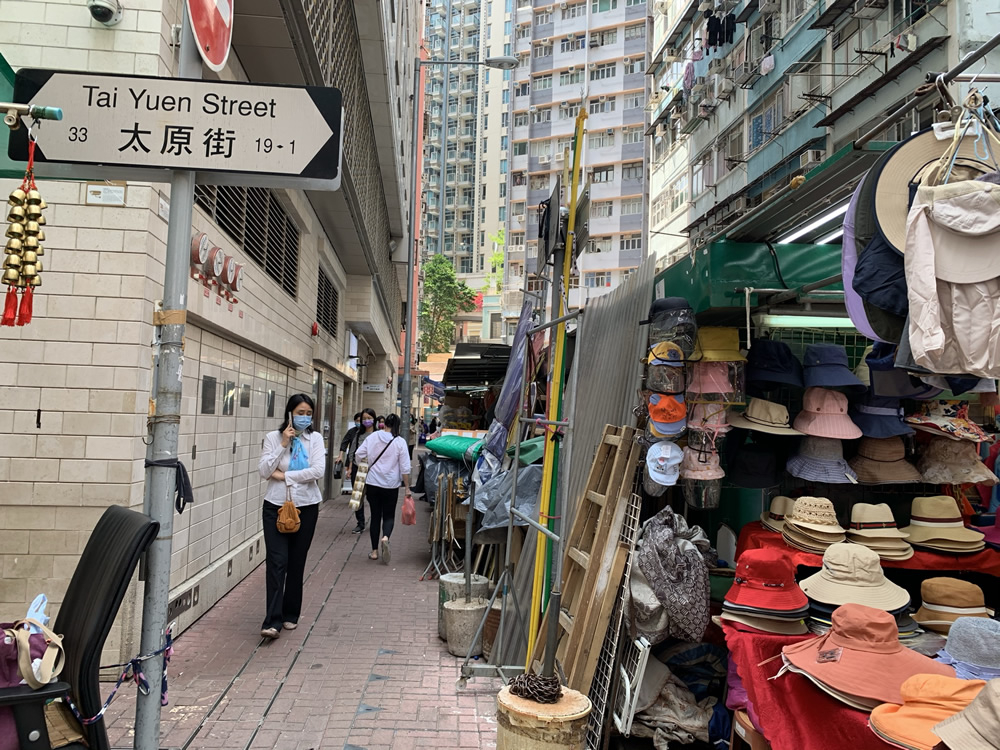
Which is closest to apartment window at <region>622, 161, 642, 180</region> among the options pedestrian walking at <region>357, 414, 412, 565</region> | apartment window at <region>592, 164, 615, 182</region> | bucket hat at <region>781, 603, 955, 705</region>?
apartment window at <region>592, 164, 615, 182</region>

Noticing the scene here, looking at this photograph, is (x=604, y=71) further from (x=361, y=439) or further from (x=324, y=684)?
(x=324, y=684)

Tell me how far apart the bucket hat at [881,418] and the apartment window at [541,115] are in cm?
4749

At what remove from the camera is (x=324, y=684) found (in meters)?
4.97

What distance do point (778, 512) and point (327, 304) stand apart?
12206 mm

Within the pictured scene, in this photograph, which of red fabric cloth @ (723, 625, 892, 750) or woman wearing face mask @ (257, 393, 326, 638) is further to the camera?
woman wearing face mask @ (257, 393, 326, 638)

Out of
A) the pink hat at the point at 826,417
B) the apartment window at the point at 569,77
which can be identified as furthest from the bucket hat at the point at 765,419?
the apartment window at the point at 569,77

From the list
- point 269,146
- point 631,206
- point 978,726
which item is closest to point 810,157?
point 269,146

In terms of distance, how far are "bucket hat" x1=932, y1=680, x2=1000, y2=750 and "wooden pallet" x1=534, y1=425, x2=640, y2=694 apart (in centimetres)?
209

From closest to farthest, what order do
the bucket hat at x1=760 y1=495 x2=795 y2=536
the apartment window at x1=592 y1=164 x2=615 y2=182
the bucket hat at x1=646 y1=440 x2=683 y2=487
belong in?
the bucket hat at x1=646 y1=440 x2=683 y2=487, the bucket hat at x1=760 y1=495 x2=795 y2=536, the apartment window at x1=592 y1=164 x2=615 y2=182

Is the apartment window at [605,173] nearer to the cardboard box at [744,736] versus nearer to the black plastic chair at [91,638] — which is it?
the cardboard box at [744,736]

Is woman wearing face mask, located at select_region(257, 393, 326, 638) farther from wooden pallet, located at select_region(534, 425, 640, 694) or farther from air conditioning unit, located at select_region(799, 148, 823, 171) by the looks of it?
air conditioning unit, located at select_region(799, 148, 823, 171)

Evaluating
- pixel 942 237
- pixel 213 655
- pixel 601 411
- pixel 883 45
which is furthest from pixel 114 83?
pixel 883 45

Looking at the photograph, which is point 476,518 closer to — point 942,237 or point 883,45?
point 942,237

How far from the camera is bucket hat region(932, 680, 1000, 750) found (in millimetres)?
1877
